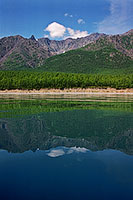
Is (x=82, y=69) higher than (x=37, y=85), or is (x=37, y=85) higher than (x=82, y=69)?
(x=82, y=69)

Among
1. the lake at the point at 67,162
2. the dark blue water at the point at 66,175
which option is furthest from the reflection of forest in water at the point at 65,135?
the dark blue water at the point at 66,175

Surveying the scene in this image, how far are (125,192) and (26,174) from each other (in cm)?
412

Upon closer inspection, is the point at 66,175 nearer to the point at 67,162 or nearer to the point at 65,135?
the point at 67,162

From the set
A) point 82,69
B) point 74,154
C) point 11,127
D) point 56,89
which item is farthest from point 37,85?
point 82,69

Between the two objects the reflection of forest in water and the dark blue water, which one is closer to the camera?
the dark blue water

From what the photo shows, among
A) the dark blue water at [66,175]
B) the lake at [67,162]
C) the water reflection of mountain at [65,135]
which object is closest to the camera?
the dark blue water at [66,175]

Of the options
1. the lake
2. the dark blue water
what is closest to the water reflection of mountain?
the lake

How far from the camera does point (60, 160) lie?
1088 centimetres

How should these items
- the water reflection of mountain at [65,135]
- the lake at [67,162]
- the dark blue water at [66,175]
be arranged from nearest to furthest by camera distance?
1. the dark blue water at [66,175]
2. the lake at [67,162]
3. the water reflection of mountain at [65,135]

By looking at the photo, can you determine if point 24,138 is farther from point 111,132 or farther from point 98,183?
point 98,183

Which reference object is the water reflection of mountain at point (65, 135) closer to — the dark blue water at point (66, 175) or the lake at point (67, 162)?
the lake at point (67, 162)

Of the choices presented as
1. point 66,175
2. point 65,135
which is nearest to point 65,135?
point 65,135

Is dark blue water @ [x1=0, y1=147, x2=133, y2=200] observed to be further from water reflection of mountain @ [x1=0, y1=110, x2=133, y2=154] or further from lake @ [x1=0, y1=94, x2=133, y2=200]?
water reflection of mountain @ [x1=0, y1=110, x2=133, y2=154]

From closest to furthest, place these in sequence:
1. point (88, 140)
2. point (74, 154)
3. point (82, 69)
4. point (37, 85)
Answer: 1. point (74, 154)
2. point (88, 140)
3. point (37, 85)
4. point (82, 69)
